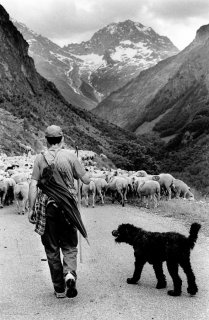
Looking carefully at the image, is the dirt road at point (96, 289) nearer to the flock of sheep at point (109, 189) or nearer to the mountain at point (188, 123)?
the flock of sheep at point (109, 189)

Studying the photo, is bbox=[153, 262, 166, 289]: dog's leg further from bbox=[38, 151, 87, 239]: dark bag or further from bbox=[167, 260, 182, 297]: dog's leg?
bbox=[38, 151, 87, 239]: dark bag

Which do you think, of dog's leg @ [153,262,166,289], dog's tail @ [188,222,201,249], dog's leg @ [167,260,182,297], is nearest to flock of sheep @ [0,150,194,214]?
dog's leg @ [153,262,166,289]

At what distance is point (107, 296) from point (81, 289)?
526 millimetres

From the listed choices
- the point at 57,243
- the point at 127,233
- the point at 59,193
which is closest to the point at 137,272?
the point at 127,233

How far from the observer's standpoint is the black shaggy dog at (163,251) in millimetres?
7188

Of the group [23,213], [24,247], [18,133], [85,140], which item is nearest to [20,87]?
[85,140]

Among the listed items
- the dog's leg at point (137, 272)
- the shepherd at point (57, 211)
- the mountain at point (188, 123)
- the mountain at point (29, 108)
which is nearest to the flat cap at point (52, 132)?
the shepherd at point (57, 211)

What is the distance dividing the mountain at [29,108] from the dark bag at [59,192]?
47.9m

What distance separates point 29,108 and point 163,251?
7537 centimetres

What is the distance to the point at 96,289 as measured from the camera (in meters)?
7.53

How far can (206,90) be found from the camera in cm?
16788

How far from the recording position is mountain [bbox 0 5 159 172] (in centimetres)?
6206

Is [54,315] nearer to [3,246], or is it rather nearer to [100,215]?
[3,246]

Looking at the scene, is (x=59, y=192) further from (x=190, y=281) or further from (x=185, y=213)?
(x=185, y=213)
